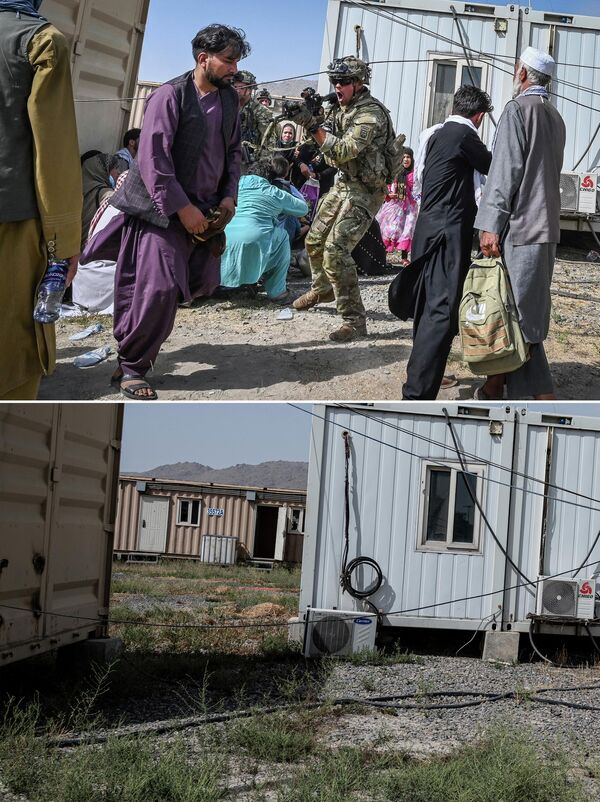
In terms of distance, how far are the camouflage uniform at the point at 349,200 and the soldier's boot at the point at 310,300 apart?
2cm

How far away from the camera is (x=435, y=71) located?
822 cm

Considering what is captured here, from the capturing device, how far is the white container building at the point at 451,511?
288 inches

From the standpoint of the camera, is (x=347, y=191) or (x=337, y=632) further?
(x=337, y=632)

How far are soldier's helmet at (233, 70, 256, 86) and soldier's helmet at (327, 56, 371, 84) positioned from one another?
21.8 inches

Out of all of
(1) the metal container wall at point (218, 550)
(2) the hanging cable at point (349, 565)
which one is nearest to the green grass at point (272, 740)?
(2) the hanging cable at point (349, 565)

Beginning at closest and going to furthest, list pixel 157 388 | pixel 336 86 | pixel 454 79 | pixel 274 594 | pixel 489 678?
pixel 157 388
pixel 336 86
pixel 489 678
pixel 454 79
pixel 274 594

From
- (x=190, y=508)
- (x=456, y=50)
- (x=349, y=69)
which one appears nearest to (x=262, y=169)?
(x=456, y=50)

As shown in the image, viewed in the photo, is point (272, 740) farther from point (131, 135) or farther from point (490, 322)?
point (131, 135)

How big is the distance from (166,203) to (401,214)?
5.17 meters

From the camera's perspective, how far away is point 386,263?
7047 mm

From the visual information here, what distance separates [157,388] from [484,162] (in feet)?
6.27

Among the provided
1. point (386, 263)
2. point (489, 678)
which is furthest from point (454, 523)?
point (386, 263)

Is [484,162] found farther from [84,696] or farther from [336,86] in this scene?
[84,696]

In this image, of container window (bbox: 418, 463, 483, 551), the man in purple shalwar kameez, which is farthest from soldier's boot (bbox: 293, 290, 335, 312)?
container window (bbox: 418, 463, 483, 551)
